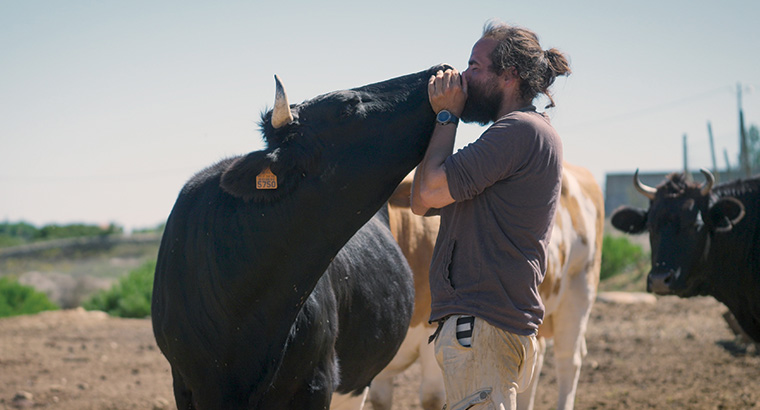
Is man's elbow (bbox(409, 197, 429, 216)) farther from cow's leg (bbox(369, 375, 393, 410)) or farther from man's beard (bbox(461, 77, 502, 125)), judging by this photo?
cow's leg (bbox(369, 375, 393, 410))

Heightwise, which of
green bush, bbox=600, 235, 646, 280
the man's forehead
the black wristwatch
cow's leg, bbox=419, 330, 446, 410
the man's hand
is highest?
the man's forehead

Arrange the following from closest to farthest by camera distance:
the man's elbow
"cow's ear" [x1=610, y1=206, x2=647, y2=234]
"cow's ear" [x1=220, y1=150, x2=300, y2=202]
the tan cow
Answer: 1. "cow's ear" [x1=220, y1=150, x2=300, y2=202]
2. the man's elbow
3. the tan cow
4. "cow's ear" [x1=610, y1=206, x2=647, y2=234]

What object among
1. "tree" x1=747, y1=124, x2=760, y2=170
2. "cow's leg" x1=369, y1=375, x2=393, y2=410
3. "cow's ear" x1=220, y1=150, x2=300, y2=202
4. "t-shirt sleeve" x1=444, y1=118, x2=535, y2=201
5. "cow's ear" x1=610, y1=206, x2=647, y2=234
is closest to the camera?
"t-shirt sleeve" x1=444, y1=118, x2=535, y2=201

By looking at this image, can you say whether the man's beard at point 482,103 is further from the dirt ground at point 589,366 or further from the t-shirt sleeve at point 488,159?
the dirt ground at point 589,366

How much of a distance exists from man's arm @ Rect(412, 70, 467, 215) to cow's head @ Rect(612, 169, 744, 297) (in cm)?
406

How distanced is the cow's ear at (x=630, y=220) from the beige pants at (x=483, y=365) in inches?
185

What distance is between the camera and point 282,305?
2.74 m

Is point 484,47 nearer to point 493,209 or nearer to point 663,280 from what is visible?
point 493,209

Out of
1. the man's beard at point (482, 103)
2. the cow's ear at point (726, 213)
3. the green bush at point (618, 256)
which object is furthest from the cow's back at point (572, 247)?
the green bush at point (618, 256)

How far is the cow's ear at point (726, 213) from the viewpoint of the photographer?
5859 millimetres

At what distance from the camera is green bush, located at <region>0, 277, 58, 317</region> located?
13042 mm

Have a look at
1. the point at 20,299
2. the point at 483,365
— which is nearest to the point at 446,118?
the point at 483,365

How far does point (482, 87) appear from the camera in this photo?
8.54 feet

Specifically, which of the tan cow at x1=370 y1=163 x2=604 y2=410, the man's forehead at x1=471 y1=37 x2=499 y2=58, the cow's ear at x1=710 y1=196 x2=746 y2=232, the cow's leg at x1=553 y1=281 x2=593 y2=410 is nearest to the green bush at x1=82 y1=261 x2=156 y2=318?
the tan cow at x1=370 y1=163 x2=604 y2=410
